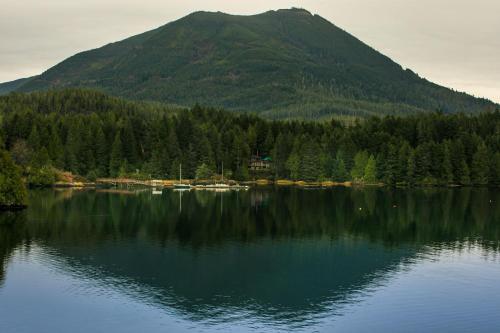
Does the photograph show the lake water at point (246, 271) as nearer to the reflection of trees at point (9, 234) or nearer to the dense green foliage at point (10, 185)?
the reflection of trees at point (9, 234)

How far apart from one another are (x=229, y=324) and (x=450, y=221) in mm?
78524

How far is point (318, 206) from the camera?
442ft

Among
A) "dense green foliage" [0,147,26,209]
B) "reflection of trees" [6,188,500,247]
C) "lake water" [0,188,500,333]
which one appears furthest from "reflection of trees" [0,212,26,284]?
"dense green foliage" [0,147,26,209]

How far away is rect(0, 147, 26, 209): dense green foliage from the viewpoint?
10681cm

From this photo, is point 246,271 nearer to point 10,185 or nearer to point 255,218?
point 255,218

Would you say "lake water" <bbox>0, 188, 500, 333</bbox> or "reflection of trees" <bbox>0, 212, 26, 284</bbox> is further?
"reflection of trees" <bbox>0, 212, 26, 284</bbox>

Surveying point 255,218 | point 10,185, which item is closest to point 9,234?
point 10,185

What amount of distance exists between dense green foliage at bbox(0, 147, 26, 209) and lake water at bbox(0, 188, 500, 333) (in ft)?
19.0

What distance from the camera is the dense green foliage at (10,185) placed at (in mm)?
106812

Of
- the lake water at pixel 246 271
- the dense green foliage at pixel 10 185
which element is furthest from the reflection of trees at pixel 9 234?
the dense green foliage at pixel 10 185

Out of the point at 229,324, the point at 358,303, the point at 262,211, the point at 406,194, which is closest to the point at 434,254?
the point at 358,303

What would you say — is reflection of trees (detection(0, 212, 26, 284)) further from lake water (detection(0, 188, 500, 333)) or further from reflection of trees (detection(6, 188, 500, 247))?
reflection of trees (detection(6, 188, 500, 247))

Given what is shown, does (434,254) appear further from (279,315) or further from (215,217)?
(215,217)

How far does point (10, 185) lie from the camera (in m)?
→ 110
